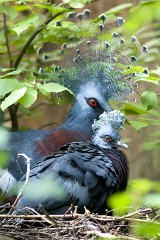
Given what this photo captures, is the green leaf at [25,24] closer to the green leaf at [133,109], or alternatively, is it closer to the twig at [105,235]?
the green leaf at [133,109]

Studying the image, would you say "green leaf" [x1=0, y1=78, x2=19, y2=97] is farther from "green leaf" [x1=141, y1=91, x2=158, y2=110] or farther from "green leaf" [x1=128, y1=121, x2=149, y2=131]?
"green leaf" [x1=128, y1=121, x2=149, y2=131]

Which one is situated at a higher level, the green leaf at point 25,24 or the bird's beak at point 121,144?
the green leaf at point 25,24

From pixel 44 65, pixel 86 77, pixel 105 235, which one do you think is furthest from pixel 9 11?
pixel 105 235

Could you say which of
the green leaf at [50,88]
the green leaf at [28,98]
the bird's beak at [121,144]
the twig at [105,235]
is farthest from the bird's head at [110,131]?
the twig at [105,235]

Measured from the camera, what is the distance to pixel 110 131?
12.9ft

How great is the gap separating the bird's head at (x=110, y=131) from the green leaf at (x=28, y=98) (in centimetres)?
79

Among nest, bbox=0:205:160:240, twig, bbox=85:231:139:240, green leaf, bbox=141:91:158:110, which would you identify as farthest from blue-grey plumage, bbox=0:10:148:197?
twig, bbox=85:231:139:240

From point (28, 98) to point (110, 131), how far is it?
0.87 metres

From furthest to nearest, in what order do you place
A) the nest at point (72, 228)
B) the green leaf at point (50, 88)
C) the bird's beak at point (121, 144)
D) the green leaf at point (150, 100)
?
the bird's beak at point (121, 144)
the green leaf at point (150, 100)
the green leaf at point (50, 88)
the nest at point (72, 228)

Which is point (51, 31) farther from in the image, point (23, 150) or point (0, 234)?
point (0, 234)

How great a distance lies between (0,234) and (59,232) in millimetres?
306

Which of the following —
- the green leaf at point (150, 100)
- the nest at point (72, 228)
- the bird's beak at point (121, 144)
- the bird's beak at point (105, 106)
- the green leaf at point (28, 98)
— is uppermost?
the green leaf at point (28, 98)

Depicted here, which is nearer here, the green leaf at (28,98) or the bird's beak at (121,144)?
the green leaf at (28,98)

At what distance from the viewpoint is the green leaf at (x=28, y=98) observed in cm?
324
